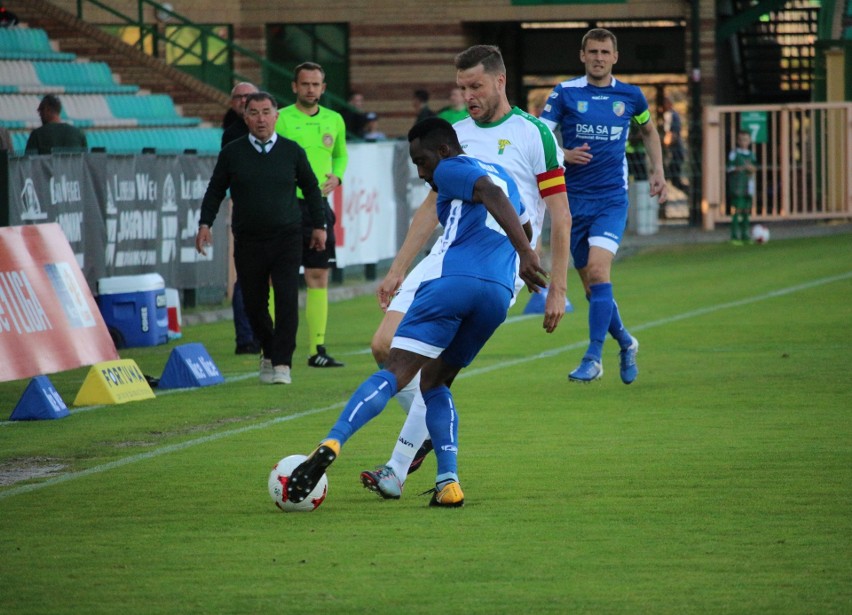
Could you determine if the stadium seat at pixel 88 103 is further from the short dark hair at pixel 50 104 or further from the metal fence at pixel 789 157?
the metal fence at pixel 789 157

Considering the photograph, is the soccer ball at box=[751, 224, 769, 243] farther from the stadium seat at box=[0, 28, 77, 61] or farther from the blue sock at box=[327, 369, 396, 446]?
the blue sock at box=[327, 369, 396, 446]

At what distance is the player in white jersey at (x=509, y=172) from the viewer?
293 inches

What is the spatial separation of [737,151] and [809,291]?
9.13 m

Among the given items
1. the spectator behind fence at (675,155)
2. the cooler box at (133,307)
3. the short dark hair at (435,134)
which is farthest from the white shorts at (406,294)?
the spectator behind fence at (675,155)

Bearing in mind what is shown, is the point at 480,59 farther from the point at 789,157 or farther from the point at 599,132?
the point at 789,157

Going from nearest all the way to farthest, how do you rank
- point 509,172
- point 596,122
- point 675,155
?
point 509,172
point 596,122
point 675,155

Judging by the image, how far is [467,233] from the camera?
714 cm

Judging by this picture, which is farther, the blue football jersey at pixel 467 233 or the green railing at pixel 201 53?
the green railing at pixel 201 53

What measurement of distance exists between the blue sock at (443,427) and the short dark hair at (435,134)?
1073 millimetres

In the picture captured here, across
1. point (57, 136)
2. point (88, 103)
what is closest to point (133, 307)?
point (57, 136)

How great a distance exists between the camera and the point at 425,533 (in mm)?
6738

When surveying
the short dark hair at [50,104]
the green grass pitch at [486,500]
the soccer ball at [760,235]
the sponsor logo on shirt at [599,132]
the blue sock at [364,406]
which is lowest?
the soccer ball at [760,235]

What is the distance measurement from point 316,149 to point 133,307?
2.59 meters

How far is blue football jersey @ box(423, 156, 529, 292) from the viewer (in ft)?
23.1
